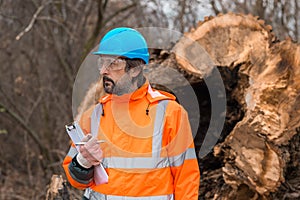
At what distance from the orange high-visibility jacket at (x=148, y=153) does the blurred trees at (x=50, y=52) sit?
163 inches

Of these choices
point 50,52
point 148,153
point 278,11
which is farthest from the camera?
point 50,52

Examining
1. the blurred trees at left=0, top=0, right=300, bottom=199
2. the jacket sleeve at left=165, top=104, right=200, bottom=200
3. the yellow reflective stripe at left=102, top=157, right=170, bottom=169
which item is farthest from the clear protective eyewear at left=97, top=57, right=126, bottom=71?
the blurred trees at left=0, top=0, right=300, bottom=199

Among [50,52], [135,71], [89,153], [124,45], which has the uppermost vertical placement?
[50,52]

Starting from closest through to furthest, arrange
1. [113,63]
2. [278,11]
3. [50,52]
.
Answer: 1. [113,63]
2. [278,11]
3. [50,52]

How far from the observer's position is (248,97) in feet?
12.4

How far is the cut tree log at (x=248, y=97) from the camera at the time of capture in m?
3.48

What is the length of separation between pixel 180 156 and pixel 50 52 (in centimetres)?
589

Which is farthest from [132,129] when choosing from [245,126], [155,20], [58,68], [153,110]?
[58,68]


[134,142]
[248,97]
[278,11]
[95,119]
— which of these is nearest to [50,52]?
[278,11]

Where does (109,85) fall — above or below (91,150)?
above

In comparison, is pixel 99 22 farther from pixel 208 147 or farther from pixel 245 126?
pixel 245 126

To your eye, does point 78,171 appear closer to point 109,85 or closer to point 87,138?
point 87,138

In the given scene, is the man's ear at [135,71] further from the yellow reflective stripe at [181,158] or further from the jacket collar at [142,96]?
the yellow reflective stripe at [181,158]

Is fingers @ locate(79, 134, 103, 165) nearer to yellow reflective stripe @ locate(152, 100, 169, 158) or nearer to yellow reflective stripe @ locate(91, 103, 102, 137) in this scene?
yellow reflective stripe @ locate(91, 103, 102, 137)
